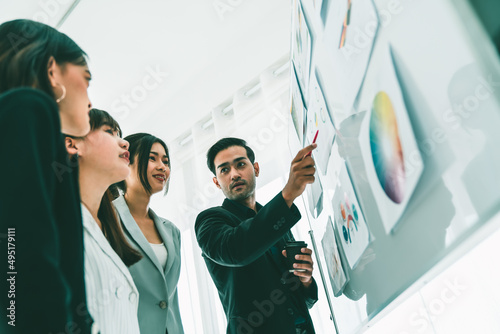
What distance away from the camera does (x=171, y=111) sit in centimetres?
294

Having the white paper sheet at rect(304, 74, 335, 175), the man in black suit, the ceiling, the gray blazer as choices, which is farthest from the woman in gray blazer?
the ceiling

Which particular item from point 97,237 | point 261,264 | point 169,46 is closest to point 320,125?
point 261,264

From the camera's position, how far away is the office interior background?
4.44 feet

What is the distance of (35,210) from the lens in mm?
475

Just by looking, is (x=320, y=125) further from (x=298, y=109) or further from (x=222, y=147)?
(x=222, y=147)

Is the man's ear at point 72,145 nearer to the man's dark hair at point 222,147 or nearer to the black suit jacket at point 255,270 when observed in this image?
the black suit jacket at point 255,270

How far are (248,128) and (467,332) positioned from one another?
1746 millimetres

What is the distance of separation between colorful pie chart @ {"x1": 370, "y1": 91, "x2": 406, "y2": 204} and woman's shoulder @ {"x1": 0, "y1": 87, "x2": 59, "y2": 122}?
1.52 ft

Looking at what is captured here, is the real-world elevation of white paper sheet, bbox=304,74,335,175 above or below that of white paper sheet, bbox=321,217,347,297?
above

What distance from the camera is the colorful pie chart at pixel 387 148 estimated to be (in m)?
0.52

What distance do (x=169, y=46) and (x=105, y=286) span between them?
1.95m

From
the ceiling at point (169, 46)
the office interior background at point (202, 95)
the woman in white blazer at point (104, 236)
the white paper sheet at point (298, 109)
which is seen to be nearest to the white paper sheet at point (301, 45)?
the white paper sheet at point (298, 109)

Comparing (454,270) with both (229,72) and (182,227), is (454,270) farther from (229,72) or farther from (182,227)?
(182,227)

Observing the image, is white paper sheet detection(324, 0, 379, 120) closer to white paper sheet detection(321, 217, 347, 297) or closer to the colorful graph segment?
the colorful graph segment
